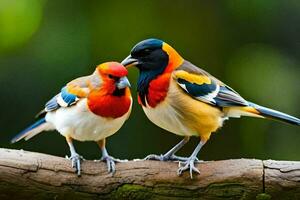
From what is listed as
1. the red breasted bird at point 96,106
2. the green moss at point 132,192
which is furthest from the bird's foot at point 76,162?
the green moss at point 132,192

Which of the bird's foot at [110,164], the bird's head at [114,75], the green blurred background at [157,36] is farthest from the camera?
the green blurred background at [157,36]

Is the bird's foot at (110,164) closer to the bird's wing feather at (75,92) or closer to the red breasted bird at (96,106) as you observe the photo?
the red breasted bird at (96,106)

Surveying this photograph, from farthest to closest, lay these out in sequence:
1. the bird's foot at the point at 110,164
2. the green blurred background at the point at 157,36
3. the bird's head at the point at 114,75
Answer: the green blurred background at the point at 157,36 → the bird's foot at the point at 110,164 → the bird's head at the point at 114,75

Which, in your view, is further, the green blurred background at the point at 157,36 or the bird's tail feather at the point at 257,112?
the green blurred background at the point at 157,36

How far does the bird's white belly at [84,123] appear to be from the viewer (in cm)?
240

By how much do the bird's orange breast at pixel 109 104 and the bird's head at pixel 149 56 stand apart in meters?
0.11

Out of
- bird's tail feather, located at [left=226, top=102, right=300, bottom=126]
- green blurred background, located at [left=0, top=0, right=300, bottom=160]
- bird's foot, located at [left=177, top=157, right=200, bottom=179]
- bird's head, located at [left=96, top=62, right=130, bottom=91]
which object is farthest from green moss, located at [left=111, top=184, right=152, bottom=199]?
green blurred background, located at [left=0, top=0, right=300, bottom=160]

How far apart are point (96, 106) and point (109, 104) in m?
0.05

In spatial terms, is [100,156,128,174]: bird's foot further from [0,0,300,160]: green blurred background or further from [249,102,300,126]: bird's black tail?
[0,0,300,160]: green blurred background

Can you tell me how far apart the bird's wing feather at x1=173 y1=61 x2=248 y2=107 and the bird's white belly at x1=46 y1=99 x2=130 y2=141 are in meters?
0.24

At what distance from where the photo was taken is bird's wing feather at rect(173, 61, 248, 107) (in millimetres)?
2432

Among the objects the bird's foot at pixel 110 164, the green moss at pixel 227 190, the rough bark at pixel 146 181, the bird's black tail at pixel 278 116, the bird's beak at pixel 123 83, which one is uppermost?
the bird's beak at pixel 123 83

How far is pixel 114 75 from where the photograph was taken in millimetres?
2336

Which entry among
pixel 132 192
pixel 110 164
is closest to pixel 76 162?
pixel 110 164
